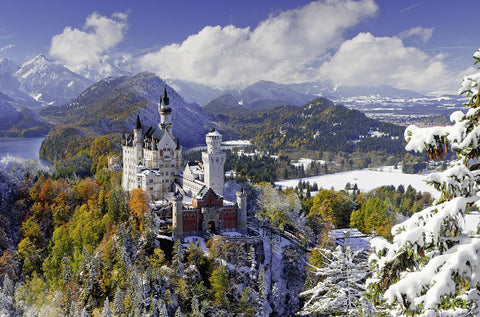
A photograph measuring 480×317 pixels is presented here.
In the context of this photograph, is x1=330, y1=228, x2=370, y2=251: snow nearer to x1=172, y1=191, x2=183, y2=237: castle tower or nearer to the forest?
the forest

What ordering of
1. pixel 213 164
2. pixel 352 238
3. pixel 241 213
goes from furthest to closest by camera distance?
pixel 352 238
pixel 213 164
pixel 241 213

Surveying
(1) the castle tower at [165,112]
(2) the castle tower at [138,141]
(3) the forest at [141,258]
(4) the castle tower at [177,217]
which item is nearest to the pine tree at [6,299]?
(3) the forest at [141,258]

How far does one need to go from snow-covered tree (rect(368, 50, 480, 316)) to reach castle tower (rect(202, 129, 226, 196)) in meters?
66.5

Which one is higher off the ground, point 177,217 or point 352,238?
point 177,217

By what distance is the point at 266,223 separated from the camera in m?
85.6

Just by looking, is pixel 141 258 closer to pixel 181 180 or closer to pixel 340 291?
pixel 181 180

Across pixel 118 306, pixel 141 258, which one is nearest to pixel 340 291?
pixel 118 306

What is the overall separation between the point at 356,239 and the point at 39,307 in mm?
57791

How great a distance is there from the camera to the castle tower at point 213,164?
250 ft

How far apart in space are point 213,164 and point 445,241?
67962mm

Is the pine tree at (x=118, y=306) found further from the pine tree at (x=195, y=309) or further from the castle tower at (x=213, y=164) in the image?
the castle tower at (x=213, y=164)

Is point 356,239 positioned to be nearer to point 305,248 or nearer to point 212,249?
point 305,248

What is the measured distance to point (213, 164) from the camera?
7644cm

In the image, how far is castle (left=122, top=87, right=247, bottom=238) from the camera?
2657 inches
